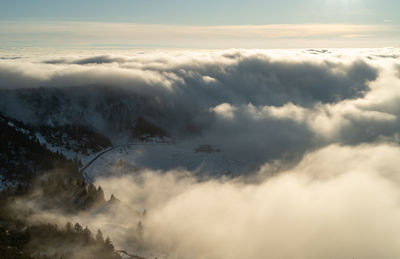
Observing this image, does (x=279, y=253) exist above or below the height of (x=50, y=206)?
below

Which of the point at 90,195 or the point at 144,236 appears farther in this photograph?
the point at 90,195

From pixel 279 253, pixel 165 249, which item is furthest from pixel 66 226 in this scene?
pixel 279 253

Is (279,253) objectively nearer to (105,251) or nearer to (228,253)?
(228,253)

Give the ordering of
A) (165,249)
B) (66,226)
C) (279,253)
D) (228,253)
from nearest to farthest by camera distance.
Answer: (66,226) < (165,249) < (228,253) < (279,253)

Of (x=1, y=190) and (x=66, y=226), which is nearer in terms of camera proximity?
(x=66, y=226)

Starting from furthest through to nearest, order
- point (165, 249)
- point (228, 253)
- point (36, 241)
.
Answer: point (228, 253) < point (165, 249) < point (36, 241)

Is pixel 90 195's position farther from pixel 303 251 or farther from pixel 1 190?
pixel 303 251

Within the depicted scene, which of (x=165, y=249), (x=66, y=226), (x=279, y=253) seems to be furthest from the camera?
(x=279, y=253)

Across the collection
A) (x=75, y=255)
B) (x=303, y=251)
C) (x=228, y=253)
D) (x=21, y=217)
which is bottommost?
(x=303, y=251)

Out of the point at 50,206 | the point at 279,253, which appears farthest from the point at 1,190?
the point at 279,253
